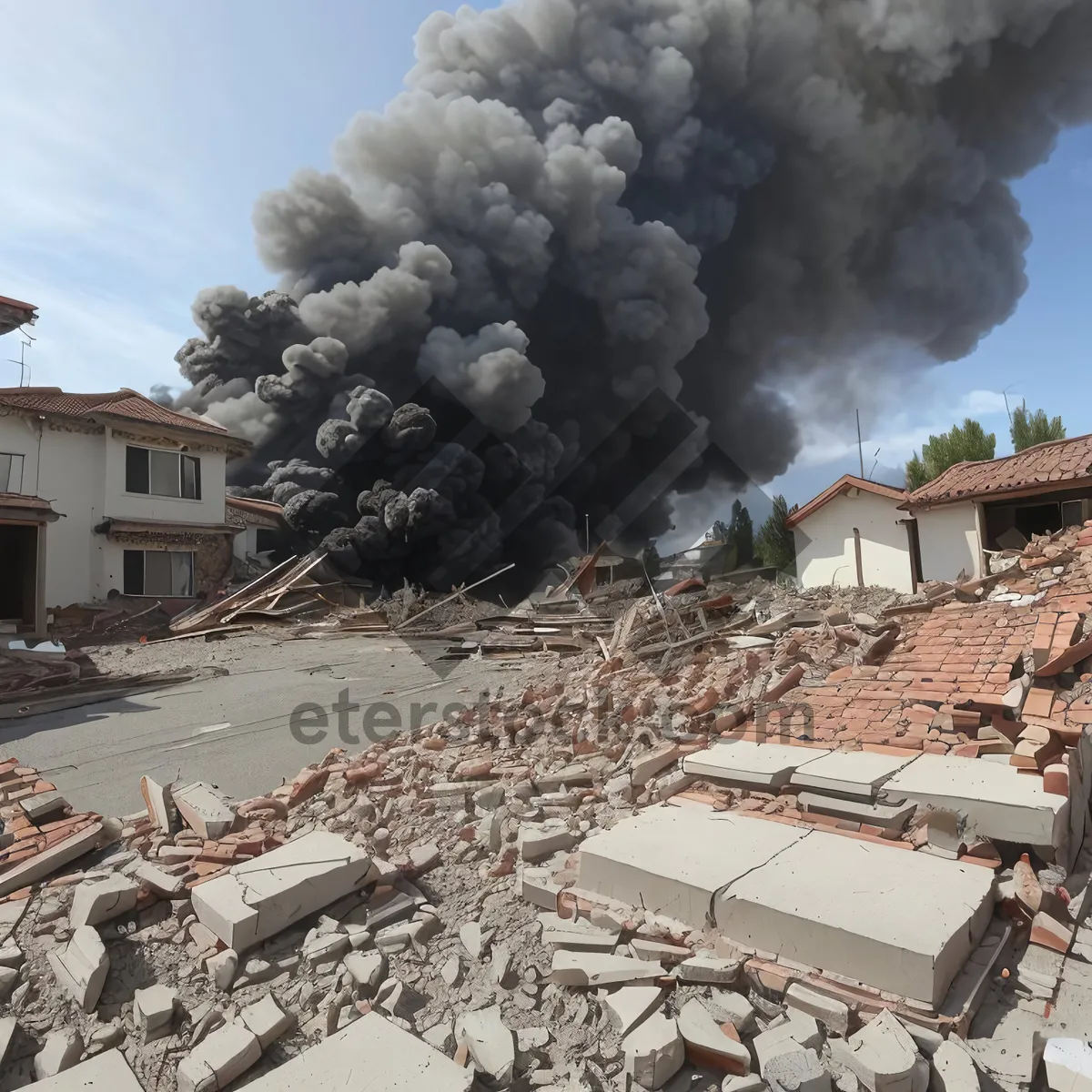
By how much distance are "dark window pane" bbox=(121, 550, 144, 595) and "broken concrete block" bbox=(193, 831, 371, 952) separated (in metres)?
20.8

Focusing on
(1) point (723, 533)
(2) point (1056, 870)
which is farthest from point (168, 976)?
Answer: (1) point (723, 533)

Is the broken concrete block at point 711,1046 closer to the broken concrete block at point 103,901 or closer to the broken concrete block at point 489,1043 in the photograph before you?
the broken concrete block at point 489,1043

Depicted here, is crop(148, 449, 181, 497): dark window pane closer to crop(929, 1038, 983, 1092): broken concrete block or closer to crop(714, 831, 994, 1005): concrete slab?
crop(714, 831, 994, 1005): concrete slab

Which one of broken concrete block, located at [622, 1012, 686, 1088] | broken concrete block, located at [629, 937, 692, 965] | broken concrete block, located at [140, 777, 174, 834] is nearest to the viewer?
broken concrete block, located at [622, 1012, 686, 1088]

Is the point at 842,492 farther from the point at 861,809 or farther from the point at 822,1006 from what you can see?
the point at 822,1006

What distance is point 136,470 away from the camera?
70.6 feet

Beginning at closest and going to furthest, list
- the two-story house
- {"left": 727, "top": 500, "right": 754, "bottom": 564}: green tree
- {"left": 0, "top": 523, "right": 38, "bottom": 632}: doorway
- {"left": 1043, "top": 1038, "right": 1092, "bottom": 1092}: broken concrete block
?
{"left": 1043, "top": 1038, "right": 1092, "bottom": 1092}: broken concrete block, {"left": 0, "top": 523, "right": 38, "bottom": 632}: doorway, the two-story house, {"left": 727, "top": 500, "right": 754, "bottom": 564}: green tree

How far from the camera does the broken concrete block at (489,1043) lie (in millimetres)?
2271

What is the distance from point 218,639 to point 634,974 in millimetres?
16800

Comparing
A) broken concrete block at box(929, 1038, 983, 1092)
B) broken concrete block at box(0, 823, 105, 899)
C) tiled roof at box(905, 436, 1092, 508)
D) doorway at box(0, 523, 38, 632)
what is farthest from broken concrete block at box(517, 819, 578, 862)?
doorway at box(0, 523, 38, 632)

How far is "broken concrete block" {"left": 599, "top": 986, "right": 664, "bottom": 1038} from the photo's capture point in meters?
2.38

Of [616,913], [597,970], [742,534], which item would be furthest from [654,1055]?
[742,534]

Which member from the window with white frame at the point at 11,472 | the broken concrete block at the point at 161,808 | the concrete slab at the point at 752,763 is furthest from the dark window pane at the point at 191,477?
the concrete slab at the point at 752,763

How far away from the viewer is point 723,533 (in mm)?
32438
